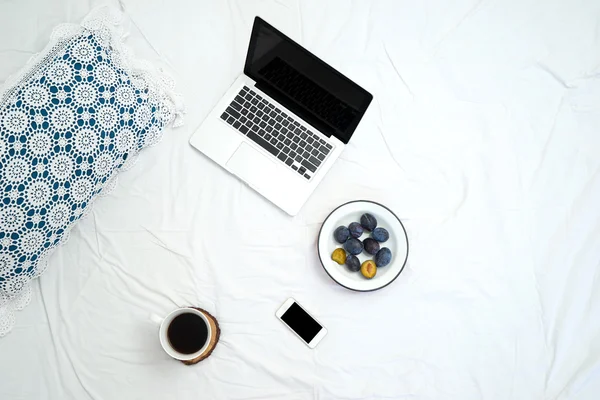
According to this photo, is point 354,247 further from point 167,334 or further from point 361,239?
point 167,334

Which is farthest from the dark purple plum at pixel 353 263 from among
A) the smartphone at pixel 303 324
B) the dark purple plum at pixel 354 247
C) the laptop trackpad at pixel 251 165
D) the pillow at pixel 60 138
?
the pillow at pixel 60 138

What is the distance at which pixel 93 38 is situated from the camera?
800mm

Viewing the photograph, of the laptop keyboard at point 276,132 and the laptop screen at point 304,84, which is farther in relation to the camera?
the laptop keyboard at point 276,132

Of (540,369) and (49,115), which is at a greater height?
(540,369)

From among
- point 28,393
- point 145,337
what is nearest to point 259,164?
point 145,337

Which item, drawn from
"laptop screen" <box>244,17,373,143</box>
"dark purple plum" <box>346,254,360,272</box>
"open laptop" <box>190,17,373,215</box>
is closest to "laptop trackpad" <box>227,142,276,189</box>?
"open laptop" <box>190,17,373,215</box>

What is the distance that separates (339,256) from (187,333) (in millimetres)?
306

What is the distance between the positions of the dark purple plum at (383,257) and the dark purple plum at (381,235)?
17mm

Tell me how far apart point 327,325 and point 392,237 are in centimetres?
21

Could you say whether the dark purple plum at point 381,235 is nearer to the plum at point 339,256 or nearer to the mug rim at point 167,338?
the plum at point 339,256

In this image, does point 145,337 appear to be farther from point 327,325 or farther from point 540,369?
point 540,369

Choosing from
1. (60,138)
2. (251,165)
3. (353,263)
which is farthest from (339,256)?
(60,138)

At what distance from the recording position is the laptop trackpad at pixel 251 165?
88 cm

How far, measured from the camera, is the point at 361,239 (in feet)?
2.85
